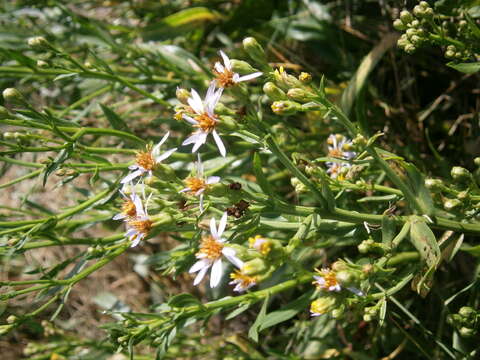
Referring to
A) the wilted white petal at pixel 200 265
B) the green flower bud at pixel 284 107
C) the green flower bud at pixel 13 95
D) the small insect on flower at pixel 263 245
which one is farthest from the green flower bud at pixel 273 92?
the green flower bud at pixel 13 95

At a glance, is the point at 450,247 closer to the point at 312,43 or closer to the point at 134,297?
the point at 312,43

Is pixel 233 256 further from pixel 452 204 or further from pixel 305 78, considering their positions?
pixel 452 204

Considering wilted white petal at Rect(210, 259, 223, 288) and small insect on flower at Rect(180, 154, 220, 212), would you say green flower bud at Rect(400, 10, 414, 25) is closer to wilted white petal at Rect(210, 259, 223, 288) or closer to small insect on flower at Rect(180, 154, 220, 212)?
small insect on flower at Rect(180, 154, 220, 212)

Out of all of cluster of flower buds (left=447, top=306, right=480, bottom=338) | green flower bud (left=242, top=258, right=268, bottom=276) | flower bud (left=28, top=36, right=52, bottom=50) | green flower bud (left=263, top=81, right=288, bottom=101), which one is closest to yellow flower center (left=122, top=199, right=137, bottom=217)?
green flower bud (left=242, top=258, right=268, bottom=276)

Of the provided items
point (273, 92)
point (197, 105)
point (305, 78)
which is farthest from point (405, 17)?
point (197, 105)

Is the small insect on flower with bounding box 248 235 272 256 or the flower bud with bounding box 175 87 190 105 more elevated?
the flower bud with bounding box 175 87 190 105

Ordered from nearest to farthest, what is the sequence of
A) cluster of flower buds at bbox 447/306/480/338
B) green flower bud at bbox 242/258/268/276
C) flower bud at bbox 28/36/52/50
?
green flower bud at bbox 242/258/268/276 → cluster of flower buds at bbox 447/306/480/338 → flower bud at bbox 28/36/52/50
